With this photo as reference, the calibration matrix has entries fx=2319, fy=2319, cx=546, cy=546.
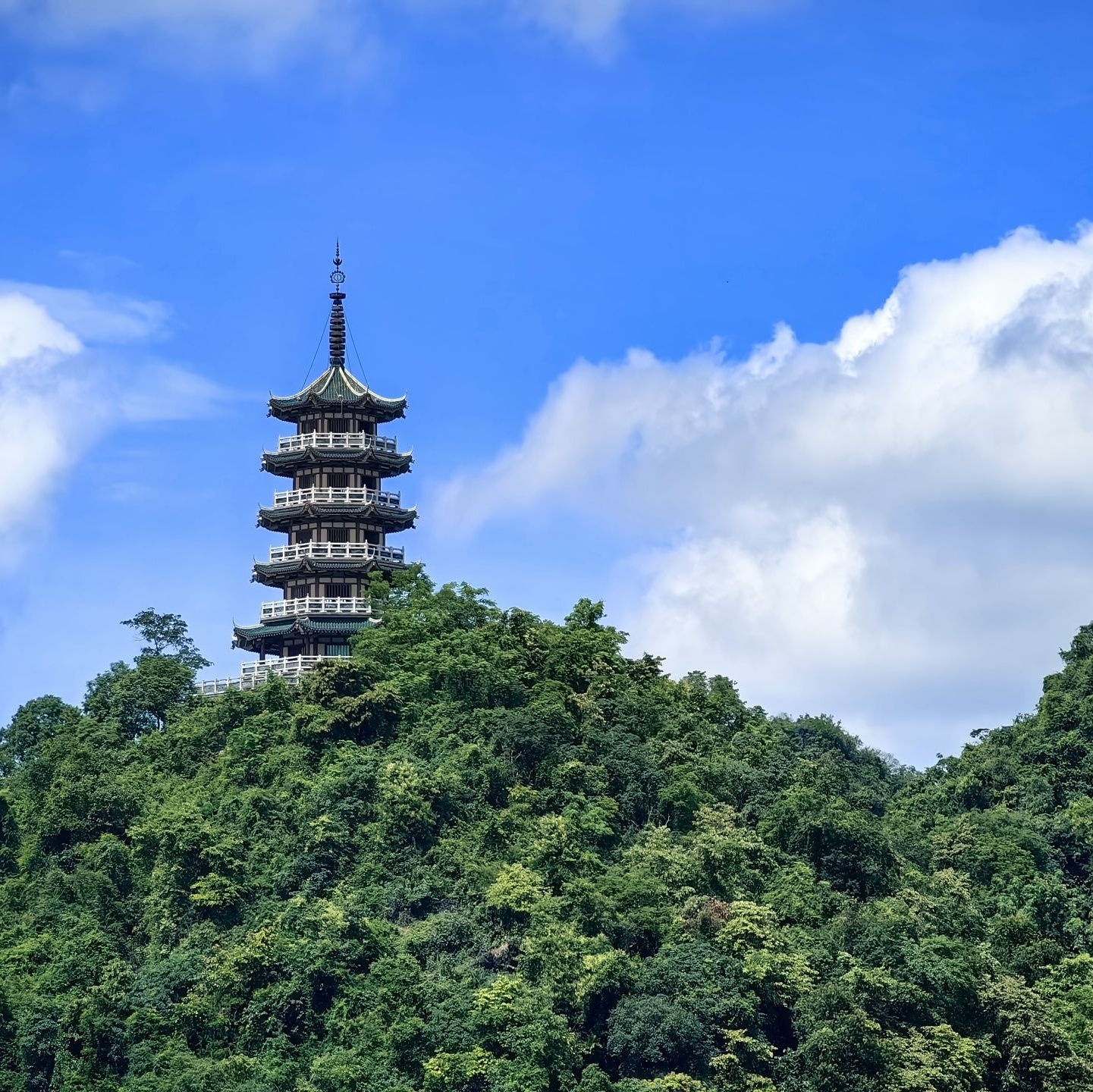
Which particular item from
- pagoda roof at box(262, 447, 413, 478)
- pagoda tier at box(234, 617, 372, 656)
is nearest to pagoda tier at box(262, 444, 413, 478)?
pagoda roof at box(262, 447, 413, 478)

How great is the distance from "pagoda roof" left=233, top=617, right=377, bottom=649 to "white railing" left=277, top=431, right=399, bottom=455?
6164 mm

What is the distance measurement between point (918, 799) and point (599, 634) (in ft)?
41.4

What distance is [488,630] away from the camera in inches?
2869

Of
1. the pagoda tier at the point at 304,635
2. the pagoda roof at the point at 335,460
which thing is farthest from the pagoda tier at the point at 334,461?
the pagoda tier at the point at 304,635

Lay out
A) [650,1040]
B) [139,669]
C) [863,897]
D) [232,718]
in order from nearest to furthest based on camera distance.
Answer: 1. [650,1040]
2. [863,897]
3. [232,718]
4. [139,669]

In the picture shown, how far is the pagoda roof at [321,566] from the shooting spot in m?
77.1

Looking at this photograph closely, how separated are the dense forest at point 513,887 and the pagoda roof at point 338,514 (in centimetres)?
412

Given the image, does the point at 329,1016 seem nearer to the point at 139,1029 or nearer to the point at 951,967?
the point at 139,1029

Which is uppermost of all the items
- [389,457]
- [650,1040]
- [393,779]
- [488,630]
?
[389,457]

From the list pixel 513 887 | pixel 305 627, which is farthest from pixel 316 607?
pixel 513 887

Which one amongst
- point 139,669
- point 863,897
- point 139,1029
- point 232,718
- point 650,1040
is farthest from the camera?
point 139,669

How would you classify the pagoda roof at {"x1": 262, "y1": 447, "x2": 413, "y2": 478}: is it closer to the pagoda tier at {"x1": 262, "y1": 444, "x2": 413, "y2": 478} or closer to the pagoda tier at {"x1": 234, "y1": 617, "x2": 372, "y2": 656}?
the pagoda tier at {"x1": 262, "y1": 444, "x2": 413, "y2": 478}

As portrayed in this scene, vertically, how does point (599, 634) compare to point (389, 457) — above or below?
below

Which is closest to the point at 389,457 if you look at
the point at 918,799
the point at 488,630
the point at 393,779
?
the point at 488,630
